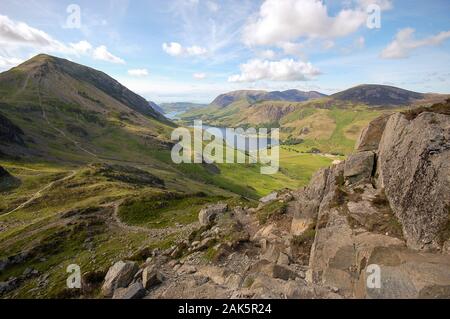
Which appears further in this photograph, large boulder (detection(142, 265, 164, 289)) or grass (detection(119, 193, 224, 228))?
grass (detection(119, 193, 224, 228))

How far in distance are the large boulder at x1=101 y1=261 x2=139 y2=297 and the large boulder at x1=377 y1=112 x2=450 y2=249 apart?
69.4ft

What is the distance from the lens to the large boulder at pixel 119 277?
23828 mm

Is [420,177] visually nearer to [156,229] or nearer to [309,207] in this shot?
[309,207]

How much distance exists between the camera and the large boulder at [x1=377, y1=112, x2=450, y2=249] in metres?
20.5

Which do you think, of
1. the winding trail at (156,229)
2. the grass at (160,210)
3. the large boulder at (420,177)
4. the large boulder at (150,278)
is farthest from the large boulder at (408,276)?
the grass at (160,210)

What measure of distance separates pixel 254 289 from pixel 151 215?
142ft

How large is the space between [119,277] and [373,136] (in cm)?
3053

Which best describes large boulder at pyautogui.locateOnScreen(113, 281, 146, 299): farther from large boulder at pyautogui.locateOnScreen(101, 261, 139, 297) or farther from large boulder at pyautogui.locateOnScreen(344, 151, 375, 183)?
large boulder at pyautogui.locateOnScreen(344, 151, 375, 183)

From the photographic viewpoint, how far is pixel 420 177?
22.8m

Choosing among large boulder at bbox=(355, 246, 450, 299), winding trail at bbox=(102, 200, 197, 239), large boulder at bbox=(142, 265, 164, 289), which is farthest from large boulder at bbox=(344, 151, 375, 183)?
winding trail at bbox=(102, 200, 197, 239)

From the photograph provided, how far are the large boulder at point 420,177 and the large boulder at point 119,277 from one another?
21.2m

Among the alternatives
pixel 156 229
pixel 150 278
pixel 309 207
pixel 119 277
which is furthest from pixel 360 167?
pixel 156 229

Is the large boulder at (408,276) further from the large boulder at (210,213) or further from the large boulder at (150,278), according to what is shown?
the large boulder at (210,213)
